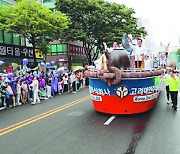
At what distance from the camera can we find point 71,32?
31.5m

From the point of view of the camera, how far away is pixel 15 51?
30234mm

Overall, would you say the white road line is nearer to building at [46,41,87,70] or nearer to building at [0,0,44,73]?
building at [0,0,44,73]

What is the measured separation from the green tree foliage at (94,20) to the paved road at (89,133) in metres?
22.0

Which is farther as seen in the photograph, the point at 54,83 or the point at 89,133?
the point at 54,83

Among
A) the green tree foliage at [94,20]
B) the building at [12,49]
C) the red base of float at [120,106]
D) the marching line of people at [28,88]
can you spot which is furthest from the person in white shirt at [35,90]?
the green tree foliage at [94,20]

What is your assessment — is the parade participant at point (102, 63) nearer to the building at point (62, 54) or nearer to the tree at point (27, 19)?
the tree at point (27, 19)

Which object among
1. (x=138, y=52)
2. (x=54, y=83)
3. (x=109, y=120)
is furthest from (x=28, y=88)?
(x=109, y=120)

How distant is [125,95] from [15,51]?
908 inches

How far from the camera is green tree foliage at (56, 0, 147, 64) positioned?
3184 centimetres

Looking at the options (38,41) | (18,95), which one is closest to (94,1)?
(38,41)

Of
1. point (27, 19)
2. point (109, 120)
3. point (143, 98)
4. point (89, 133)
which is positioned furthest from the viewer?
point (27, 19)

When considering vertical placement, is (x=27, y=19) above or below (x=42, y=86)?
above

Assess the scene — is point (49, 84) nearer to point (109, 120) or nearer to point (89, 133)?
point (109, 120)

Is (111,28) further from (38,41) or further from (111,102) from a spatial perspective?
(111,102)
